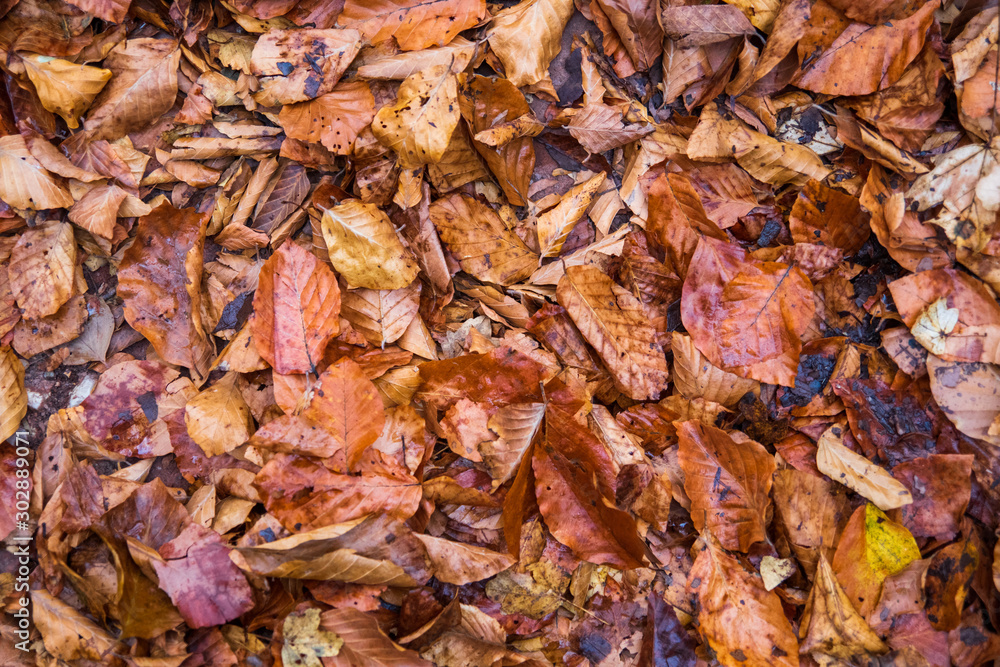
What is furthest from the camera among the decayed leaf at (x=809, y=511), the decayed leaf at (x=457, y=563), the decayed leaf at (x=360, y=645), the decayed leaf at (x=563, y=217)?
the decayed leaf at (x=563, y=217)

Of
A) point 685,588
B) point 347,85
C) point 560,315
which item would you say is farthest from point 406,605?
point 347,85

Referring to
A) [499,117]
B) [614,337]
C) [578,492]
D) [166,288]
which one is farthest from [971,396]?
[166,288]

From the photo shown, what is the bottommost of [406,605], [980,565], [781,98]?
[980,565]

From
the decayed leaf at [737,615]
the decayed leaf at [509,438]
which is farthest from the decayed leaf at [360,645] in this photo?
the decayed leaf at [737,615]

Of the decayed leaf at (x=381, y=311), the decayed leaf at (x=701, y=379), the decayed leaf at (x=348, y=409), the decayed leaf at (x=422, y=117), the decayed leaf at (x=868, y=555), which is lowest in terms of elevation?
the decayed leaf at (x=868, y=555)

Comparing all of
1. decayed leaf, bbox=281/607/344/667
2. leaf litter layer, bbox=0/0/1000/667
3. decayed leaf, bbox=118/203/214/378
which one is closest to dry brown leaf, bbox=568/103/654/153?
leaf litter layer, bbox=0/0/1000/667

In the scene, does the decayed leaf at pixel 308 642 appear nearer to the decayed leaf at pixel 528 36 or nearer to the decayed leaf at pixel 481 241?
the decayed leaf at pixel 481 241

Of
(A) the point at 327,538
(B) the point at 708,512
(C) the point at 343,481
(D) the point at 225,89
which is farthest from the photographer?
(D) the point at 225,89

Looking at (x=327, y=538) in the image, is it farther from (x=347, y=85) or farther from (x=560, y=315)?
(x=347, y=85)

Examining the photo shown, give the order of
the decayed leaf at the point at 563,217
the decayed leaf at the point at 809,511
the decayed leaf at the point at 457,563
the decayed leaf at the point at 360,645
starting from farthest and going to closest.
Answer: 1. the decayed leaf at the point at 563,217
2. the decayed leaf at the point at 809,511
3. the decayed leaf at the point at 457,563
4. the decayed leaf at the point at 360,645
